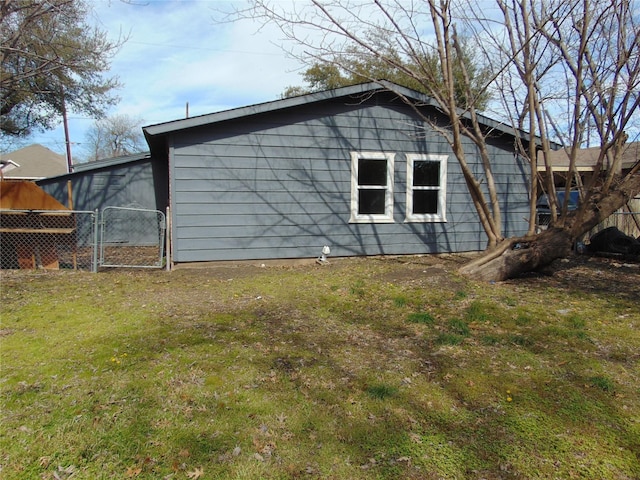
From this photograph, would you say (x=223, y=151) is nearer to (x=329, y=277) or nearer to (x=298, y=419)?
(x=329, y=277)

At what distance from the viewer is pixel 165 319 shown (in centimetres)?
506

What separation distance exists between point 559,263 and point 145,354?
8524 millimetres

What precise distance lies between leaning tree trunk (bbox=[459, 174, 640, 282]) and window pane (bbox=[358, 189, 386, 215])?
2551 millimetres

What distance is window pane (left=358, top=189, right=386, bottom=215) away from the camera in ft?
30.2

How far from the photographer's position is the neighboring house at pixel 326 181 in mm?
8141

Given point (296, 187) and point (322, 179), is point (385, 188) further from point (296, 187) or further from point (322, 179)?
point (296, 187)

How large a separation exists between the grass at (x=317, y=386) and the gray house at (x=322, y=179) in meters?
2.59

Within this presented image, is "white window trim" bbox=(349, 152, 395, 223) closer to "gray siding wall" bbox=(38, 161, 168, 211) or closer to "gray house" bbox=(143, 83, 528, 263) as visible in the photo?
"gray house" bbox=(143, 83, 528, 263)

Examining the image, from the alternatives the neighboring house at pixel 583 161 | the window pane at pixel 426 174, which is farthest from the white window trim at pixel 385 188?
the neighboring house at pixel 583 161

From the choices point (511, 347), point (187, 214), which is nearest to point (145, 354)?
point (511, 347)

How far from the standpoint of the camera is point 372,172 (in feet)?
30.4

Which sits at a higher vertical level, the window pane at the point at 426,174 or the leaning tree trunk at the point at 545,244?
the window pane at the point at 426,174

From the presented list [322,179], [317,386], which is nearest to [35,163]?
[322,179]

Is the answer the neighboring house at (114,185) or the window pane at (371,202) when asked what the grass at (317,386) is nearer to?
the window pane at (371,202)
